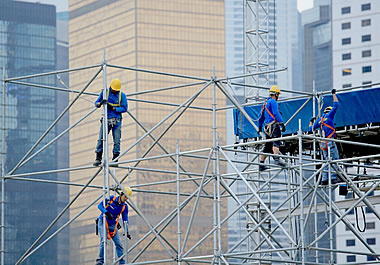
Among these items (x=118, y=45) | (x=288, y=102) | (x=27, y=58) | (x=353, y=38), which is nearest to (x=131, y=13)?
(x=118, y=45)

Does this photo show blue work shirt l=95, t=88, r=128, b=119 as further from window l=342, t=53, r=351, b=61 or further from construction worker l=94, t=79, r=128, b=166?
window l=342, t=53, r=351, b=61

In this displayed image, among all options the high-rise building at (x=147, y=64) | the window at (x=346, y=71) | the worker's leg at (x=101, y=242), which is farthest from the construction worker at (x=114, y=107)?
the window at (x=346, y=71)

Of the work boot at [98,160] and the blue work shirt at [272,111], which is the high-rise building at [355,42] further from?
the work boot at [98,160]

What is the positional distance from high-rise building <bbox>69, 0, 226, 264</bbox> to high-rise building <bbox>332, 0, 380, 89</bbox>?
73.8ft

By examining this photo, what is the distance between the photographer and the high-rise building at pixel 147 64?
146125 mm

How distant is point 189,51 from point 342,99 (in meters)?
133

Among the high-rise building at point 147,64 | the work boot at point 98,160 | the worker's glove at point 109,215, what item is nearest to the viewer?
the worker's glove at point 109,215

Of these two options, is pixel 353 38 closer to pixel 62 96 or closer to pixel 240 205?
pixel 62 96

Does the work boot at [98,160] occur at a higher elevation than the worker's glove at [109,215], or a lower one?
higher

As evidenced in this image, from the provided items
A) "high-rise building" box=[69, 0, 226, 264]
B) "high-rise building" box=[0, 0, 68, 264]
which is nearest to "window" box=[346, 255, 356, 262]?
"high-rise building" box=[69, 0, 226, 264]

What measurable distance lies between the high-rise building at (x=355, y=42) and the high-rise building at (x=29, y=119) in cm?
5236

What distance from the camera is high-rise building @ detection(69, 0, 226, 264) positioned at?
479 feet

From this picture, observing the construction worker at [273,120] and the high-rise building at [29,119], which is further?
the high-rise building at [29,119]

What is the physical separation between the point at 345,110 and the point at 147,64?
135m
